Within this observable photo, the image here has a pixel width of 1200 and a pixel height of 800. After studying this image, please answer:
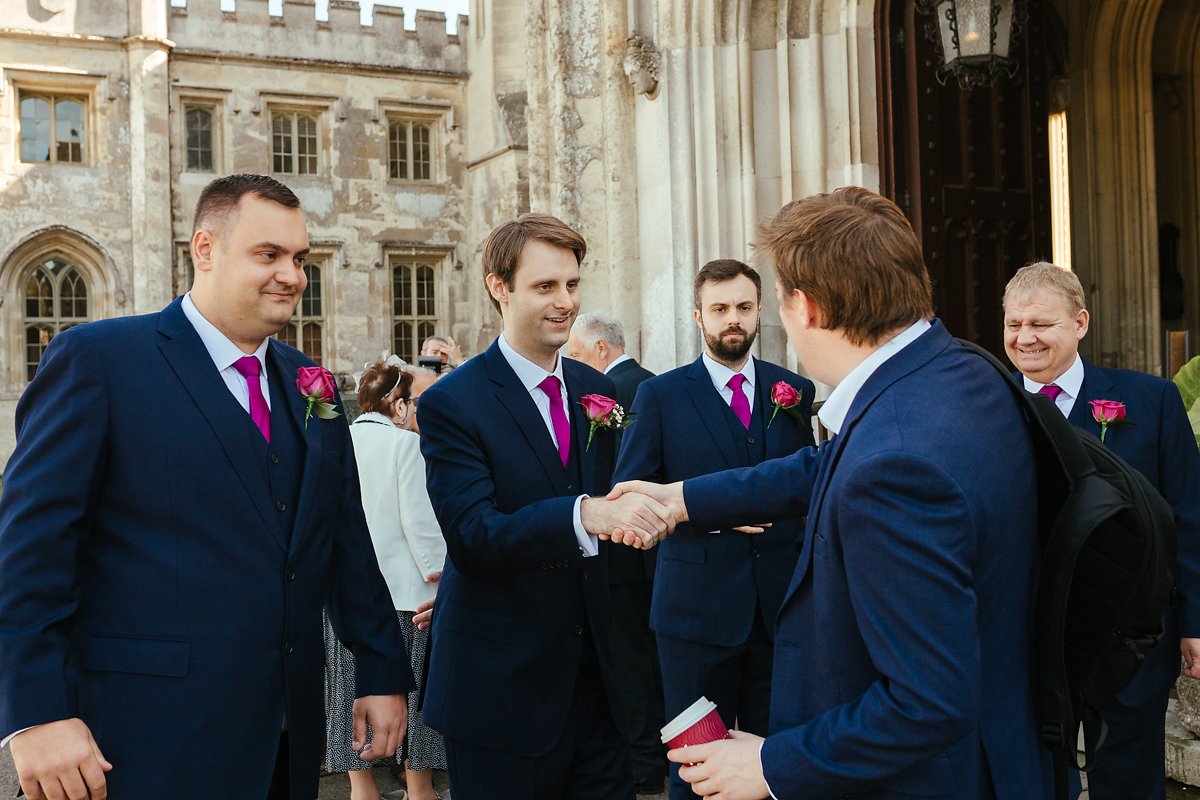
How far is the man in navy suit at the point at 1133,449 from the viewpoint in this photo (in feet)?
9.91

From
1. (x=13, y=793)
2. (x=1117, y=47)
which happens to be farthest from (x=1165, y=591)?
(x=1117, y=47)

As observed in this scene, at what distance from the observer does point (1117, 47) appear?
9266 mm

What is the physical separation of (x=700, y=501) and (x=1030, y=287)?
137 centimetres

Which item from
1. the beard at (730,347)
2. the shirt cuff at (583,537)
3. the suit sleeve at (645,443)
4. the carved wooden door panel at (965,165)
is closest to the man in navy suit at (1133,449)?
the beard at (730,347)

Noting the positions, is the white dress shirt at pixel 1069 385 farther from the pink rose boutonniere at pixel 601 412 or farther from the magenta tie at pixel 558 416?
the magenta tie at pixel 558 416

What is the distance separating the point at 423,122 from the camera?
82.2ft

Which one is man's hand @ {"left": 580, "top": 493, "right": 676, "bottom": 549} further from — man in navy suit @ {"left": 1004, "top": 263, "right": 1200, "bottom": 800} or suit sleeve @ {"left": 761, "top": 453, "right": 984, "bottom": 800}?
man in navy suit @ {"left": 1004, "top": 263, "right": 1200, "bottom": 800}

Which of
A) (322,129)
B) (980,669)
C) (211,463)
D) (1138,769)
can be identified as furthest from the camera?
(322,129)

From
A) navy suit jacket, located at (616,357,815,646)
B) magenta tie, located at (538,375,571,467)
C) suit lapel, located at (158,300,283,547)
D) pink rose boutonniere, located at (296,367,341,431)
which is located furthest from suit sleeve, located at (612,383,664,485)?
suit lapel, located at (158,300,283,547)

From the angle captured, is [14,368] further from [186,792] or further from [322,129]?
[186,792]

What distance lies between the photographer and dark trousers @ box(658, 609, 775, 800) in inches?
136

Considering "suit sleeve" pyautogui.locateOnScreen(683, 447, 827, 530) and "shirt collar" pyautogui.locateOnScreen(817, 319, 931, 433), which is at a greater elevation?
"shirt collar" pyautogui.locateOnScreen(817, 319, 931, 433)

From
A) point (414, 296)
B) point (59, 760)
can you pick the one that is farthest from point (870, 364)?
point (414, 296)

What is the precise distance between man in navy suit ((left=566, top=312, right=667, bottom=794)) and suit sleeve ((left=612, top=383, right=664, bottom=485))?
3.04 feet
